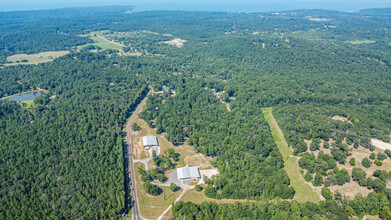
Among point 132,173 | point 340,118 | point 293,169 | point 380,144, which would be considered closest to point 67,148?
point 132,173

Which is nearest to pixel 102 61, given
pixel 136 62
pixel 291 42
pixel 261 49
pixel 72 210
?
pixel 136 62

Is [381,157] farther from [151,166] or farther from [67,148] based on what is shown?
[67,148]

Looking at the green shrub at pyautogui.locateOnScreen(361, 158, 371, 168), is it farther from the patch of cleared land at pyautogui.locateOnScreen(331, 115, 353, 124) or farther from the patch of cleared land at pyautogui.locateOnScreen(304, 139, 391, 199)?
the patch of cleared land at pyautogui.locateOnScreen(331, 115, 353, 124)

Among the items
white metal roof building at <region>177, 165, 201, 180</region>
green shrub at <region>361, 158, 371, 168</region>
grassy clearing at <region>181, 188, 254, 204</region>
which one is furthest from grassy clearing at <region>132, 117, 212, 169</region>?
green shrub at <region>361, 158, 371, 168</region>

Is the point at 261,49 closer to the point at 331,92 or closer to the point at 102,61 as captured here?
the point at 331,92

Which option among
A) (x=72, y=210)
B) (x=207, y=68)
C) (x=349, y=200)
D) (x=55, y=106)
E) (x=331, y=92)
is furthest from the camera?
(x=207, y=68)

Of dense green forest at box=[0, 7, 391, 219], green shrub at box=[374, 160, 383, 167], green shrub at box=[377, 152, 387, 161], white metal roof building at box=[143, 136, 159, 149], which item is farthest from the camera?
white metal roof building at box=[143, 136, 159, 149]
